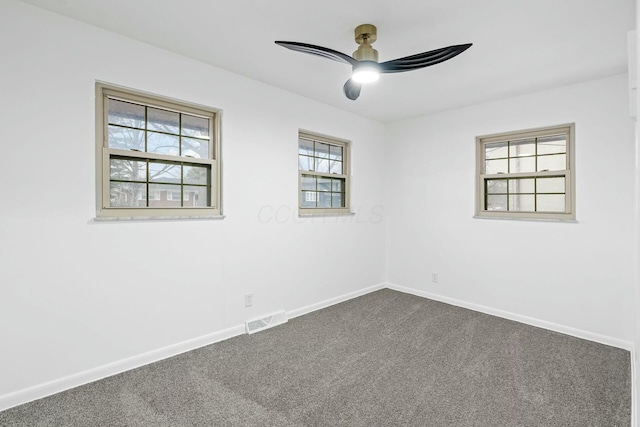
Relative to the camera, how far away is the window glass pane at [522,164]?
363cm

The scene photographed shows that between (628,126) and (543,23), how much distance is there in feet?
5.01

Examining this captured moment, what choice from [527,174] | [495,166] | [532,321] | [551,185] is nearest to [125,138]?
[495,166]

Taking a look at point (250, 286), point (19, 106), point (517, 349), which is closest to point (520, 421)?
point (517, 349)

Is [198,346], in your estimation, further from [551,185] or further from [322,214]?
[551,185]

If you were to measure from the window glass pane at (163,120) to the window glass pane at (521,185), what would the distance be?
3662mm

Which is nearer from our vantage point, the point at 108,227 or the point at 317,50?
the point at 317,50

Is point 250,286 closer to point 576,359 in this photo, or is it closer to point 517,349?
point 517,349

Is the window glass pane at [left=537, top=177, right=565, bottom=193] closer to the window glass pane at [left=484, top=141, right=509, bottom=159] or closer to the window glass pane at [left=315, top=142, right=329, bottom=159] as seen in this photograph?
the window glass pane at [left=484, top=141, right=509, bottom=159]

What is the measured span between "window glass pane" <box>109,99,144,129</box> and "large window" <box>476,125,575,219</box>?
3655 mm

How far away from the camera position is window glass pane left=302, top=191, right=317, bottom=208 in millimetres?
3925

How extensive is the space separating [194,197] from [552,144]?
3.76 meters

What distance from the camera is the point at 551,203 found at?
11.5ft

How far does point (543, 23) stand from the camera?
221cm

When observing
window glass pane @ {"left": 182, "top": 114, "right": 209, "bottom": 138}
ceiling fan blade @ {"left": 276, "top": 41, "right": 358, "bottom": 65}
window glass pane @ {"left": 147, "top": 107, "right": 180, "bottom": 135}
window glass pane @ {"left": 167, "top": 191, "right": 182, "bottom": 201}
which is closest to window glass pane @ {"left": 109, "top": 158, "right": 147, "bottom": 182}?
window glass pane @ {"left": 167, "top": 191, "right": 182, "bottom": 201}
